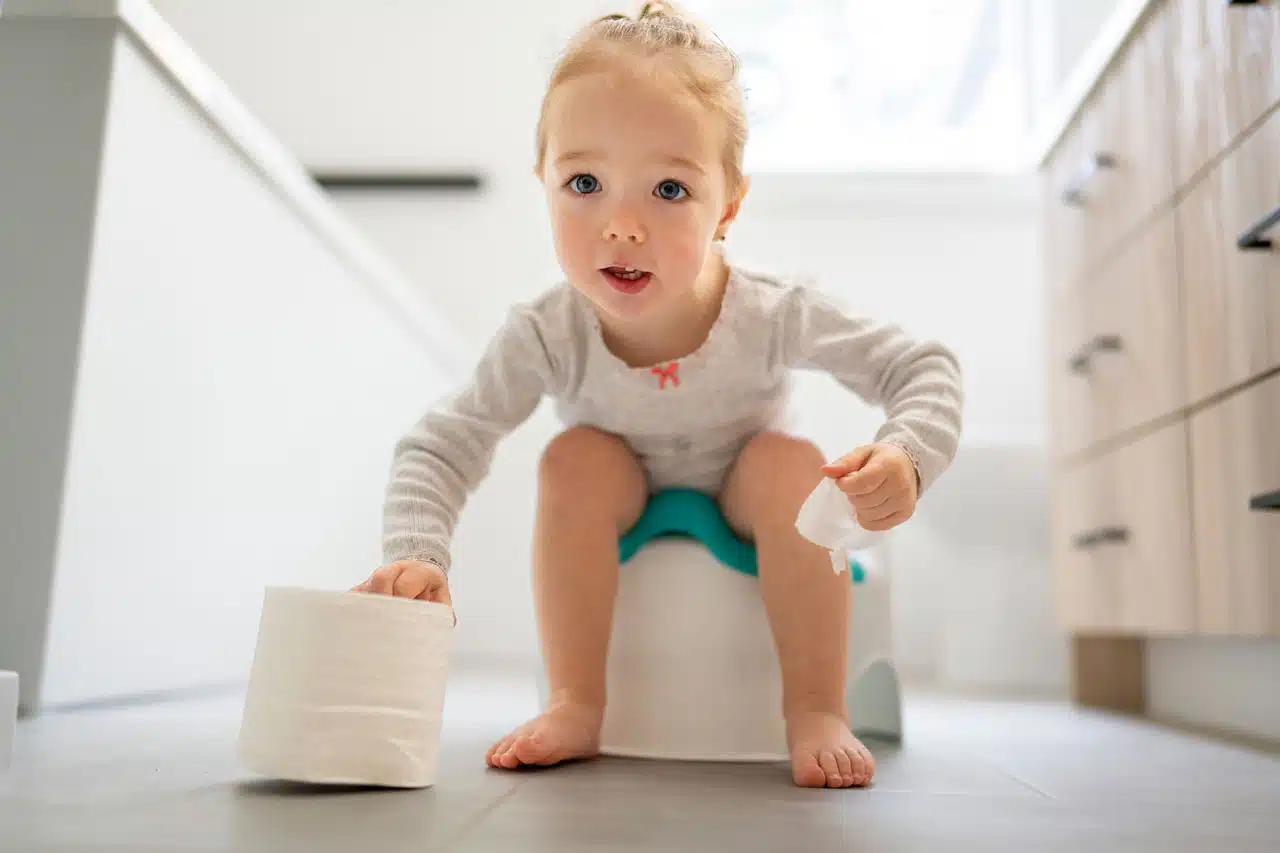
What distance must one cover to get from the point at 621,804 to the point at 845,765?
7.6 inches

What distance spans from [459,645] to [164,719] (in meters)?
1.58

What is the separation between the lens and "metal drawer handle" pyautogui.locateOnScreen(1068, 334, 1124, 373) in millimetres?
1463

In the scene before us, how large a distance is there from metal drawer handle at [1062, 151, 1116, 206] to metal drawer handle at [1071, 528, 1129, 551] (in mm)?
440

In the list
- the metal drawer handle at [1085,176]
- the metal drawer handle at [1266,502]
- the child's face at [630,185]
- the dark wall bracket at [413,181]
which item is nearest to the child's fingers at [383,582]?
the child's face at [630,185]

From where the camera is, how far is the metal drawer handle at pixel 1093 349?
1.46m

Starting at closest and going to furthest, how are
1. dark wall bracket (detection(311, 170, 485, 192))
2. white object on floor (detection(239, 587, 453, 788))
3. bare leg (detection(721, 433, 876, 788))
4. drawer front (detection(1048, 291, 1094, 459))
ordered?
white object on floor (detection(239, 587, 453, 788)), bare leg (detection(721, 433, 876, 788)), drawer front (detection(1048, 291, 1094, 459)), dark wall bracket (detection(311, 170, 485, 192))

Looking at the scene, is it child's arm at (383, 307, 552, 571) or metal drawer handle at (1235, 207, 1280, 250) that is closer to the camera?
child's arm at (383, 307, 552, 571)

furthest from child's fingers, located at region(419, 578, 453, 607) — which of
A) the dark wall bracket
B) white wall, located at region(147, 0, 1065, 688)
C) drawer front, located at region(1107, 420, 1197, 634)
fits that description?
the dark wall bracket

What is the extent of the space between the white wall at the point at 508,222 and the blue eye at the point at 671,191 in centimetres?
163

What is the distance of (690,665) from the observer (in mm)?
975

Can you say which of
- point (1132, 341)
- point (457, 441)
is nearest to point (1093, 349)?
point (1132, 341)

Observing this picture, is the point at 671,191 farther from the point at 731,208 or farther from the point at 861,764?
the point at 861,764

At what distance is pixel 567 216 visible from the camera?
2.84 ft

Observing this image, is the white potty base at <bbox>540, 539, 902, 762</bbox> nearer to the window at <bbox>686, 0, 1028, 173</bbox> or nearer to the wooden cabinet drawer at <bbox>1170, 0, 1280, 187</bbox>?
the wooden cabinet drawer at <bbox>1170, 0, 1280, 187</bbox>
